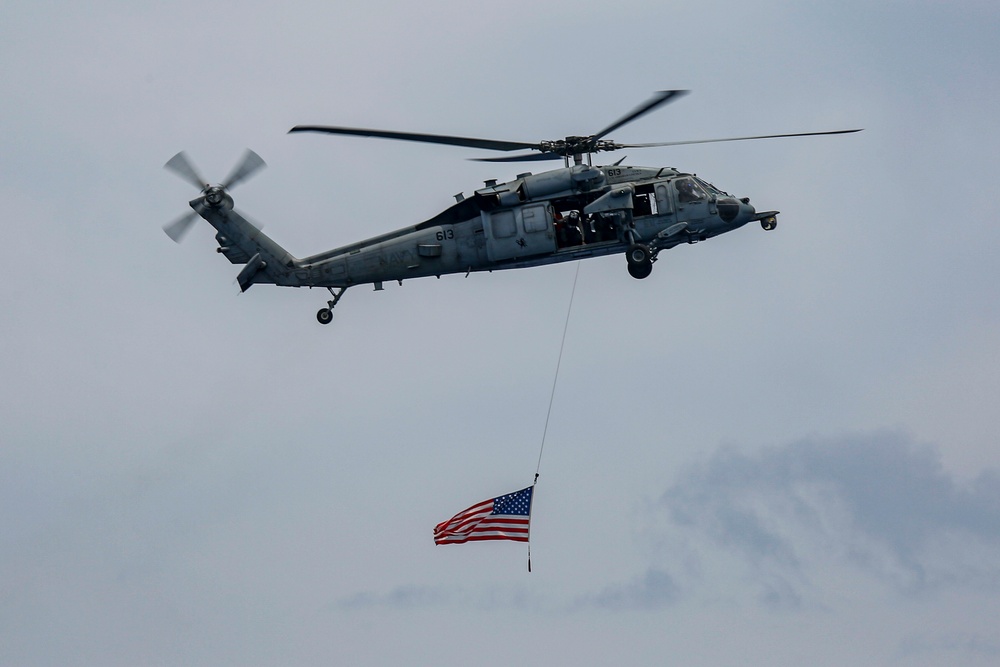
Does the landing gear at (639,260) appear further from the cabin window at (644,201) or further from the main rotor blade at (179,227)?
the main rotor blade at (179,227)

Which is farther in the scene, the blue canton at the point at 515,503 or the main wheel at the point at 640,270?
the blue canton at the point at 515,503

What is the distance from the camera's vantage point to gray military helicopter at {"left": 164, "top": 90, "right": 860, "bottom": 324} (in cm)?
5288

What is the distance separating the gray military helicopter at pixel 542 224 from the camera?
52.9 m

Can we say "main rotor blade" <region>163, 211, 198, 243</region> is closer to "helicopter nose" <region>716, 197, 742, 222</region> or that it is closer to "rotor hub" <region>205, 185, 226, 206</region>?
"rotor hub" <region>205, 185, 226, 206</region>

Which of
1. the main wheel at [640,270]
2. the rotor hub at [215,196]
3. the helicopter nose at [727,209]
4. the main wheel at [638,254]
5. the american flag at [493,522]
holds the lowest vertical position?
the american flag at [493,522]

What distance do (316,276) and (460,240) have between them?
19.7 feet

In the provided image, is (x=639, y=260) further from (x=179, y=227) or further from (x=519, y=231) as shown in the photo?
(x=179, y=227)

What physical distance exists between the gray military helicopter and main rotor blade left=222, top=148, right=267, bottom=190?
40mm

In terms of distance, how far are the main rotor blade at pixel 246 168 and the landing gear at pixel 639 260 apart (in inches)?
585

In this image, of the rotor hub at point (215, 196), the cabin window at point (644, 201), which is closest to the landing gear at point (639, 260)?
the cabin window at point (644, 201)

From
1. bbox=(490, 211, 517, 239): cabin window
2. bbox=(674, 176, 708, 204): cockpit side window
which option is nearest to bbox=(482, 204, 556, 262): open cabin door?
bbox=(490, 211, 517, 239): cabin window

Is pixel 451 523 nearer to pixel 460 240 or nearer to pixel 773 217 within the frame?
pixel 460 240

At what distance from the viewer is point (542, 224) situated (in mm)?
52844

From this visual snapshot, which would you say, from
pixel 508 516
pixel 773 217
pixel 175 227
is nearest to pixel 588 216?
pixel 773 217
